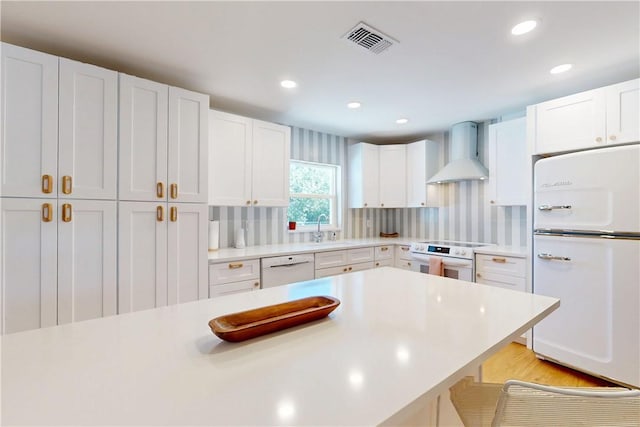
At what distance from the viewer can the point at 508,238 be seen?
11.2 ft

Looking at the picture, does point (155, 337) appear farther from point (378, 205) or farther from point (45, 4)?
point (378, 205)

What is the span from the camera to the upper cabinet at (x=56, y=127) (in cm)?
170

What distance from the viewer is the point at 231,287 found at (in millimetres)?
2590

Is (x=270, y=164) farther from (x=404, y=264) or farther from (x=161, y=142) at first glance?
(x=404, y=264)

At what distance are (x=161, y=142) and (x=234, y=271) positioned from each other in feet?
3.93

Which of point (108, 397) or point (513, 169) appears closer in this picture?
point (108, 397)

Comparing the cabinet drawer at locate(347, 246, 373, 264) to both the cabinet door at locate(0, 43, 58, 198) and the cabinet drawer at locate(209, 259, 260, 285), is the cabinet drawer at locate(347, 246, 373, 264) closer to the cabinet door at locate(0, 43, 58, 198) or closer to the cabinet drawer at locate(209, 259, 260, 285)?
the cabinet drawer at locate(209, 259, 260, 285)

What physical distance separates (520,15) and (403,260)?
2.76 m

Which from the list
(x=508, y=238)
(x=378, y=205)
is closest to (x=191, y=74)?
(x=378, y=205)

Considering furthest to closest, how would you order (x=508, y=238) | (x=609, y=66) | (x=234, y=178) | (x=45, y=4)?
(x=508, y=238)
(x=234, y=178)
(x=609, y=66)
(x=45, y=4)

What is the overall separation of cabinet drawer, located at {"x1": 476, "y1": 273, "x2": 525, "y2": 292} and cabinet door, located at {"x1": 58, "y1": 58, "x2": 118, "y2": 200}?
3292mm

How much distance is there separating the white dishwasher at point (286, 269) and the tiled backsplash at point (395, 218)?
0.64m

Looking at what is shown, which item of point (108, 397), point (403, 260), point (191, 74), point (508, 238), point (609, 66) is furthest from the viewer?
point (403, 260)

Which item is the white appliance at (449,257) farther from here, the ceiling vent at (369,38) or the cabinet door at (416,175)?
the ceiling vent at (369,38)
